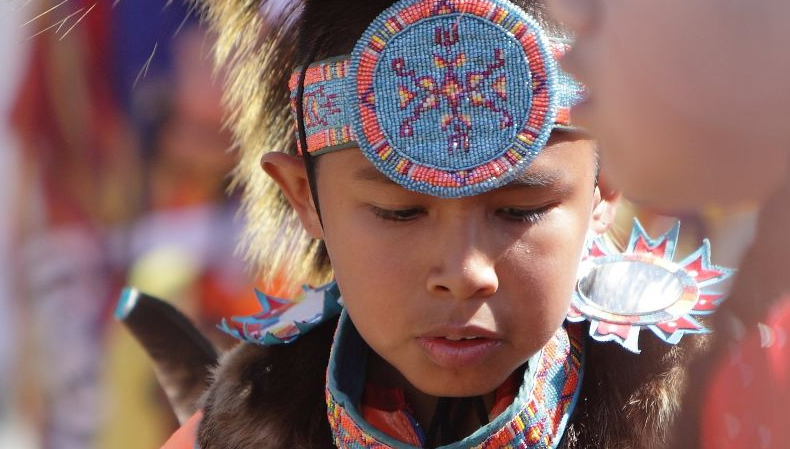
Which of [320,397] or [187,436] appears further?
[187,436]

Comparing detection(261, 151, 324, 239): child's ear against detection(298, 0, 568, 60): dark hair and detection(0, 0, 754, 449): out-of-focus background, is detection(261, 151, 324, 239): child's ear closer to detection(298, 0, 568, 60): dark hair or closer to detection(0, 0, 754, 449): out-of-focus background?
detection(298, 0, 568, 60): dark hair

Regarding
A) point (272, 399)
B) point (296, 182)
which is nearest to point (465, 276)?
point (296, 182)

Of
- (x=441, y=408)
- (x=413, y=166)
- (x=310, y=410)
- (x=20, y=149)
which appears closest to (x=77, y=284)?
(x=20, y=149)

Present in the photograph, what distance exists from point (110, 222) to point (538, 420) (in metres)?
1.96

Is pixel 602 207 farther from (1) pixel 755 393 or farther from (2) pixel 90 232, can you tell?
(2) pixel 90 232

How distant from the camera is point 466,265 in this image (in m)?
1.10

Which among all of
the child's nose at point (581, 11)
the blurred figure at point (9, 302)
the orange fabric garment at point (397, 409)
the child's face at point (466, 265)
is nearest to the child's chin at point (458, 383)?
the child's face at point (466, 265)

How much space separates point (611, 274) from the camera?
1422 mm

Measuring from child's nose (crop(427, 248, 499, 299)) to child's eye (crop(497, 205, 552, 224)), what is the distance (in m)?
0.07

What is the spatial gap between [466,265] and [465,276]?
1 cm

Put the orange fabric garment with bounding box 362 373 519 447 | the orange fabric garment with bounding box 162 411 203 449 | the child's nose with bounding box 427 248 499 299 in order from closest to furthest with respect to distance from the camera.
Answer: the child's nose with bounding box 427 248 499 299 → the orange fabric garment with bounding box 362 373 519 447 → the orange fabric garment with bounding box 162 411 203 449

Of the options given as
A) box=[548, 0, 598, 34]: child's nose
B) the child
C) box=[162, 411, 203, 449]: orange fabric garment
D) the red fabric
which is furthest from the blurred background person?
box=[548, 0, 598, 34]: child's nose

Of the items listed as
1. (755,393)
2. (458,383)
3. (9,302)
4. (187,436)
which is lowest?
(9,302)

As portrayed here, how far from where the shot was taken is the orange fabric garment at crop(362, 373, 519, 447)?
4.32ft
